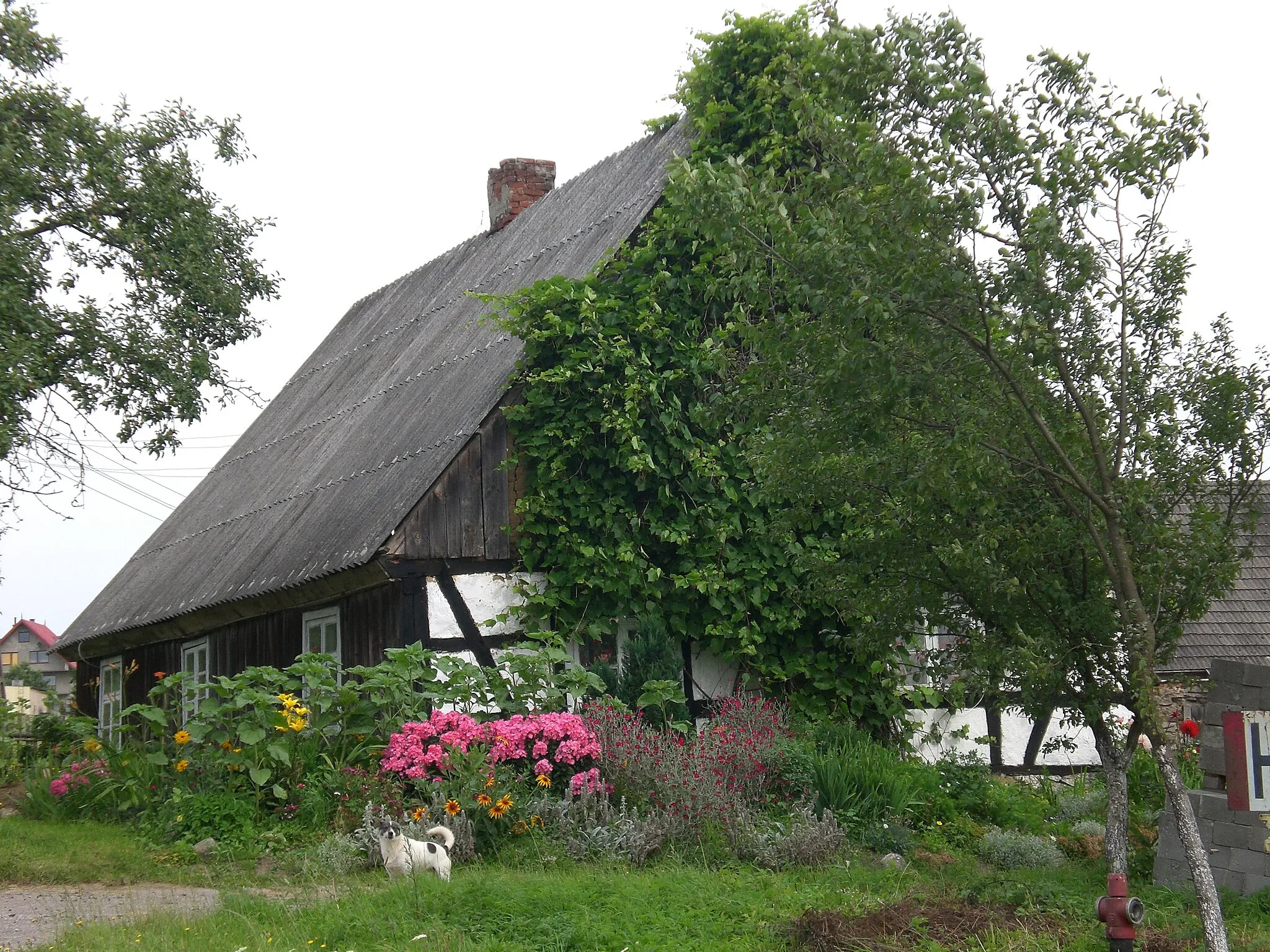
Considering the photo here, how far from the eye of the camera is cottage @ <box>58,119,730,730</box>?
432 inches

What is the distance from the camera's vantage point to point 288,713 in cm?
938

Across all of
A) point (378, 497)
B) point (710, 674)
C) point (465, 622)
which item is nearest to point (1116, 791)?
point (710, 674)

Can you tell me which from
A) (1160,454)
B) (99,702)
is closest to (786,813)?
(1160,454)

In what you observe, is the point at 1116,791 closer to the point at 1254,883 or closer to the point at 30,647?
the point at 1254,883

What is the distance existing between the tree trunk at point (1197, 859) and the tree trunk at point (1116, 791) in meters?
0.69

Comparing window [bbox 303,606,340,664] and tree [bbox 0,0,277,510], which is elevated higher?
tree [bbox 0,0,277,510]

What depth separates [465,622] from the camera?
35.9 feet

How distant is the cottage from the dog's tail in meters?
3.08

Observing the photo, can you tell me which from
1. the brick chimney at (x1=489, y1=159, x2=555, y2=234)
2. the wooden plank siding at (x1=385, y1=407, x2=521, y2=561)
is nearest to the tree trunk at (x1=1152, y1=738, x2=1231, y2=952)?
the wooden plank siding at (x1=385, y1=407, x2=521, y2=561)

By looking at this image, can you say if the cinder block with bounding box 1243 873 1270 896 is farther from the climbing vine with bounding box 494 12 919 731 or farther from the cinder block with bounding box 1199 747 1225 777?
the climbing vine with bounding box 494 12 919 731

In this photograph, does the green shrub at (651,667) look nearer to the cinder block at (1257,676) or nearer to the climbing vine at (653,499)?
the climbing vine at (653,499)

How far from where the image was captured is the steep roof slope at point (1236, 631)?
14375 mm

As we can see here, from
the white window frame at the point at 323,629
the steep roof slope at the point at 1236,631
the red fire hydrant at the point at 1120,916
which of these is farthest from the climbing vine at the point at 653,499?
the red fire hydrant at the point at 1120,916

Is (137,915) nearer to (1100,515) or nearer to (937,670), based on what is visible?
(937,670)
